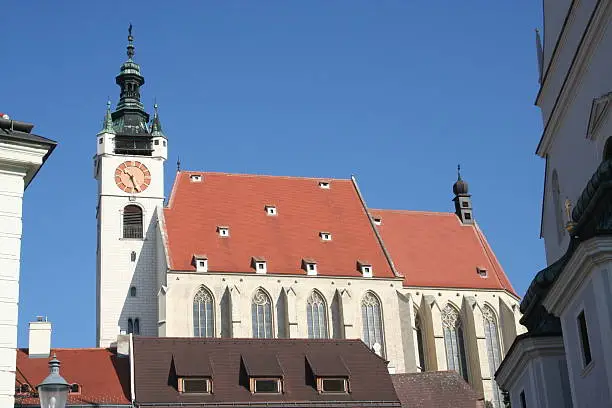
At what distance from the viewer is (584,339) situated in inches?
Answer: 662

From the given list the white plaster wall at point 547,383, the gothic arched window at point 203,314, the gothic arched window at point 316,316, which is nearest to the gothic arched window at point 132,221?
the gothic arched window at point 203,314

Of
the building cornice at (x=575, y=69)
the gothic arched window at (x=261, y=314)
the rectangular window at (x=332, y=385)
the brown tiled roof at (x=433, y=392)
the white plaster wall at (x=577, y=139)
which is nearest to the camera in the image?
the building cornice at (x=575, y=69)

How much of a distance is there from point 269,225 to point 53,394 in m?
43.0

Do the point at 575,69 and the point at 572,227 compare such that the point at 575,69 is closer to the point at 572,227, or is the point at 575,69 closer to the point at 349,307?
the point at 572,227

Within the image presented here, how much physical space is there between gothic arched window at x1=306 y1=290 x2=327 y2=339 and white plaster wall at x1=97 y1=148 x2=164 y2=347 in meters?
7.54

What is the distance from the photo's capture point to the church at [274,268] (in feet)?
162

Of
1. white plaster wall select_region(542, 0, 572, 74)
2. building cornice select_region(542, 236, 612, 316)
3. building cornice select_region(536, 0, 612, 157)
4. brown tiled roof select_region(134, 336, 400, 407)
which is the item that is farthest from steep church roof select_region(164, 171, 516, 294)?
building cornice select_region(542, 236, 612, 316)

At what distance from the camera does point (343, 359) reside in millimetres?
32812

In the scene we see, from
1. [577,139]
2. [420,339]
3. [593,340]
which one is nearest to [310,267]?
[420,339]

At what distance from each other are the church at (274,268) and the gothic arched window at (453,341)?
0.06 metres

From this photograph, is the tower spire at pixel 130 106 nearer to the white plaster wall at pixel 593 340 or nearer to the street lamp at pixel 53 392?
the white plaster wall at pixel 593 340

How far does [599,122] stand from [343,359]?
14699 millimetres

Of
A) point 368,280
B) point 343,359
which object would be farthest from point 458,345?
point 343,359

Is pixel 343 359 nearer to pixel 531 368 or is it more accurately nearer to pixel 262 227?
pixel 531 368
